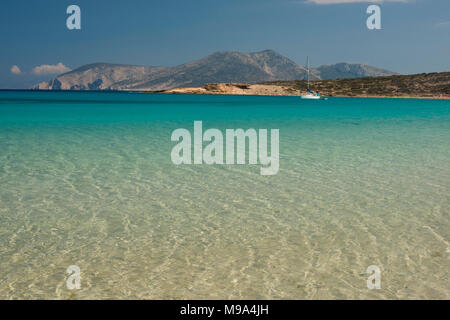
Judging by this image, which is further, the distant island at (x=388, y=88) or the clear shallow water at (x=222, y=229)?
the distant island at (x=388, y=88)

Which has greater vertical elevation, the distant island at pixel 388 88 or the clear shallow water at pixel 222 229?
the distant island at pixel 388 88

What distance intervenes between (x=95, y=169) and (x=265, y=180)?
18.8 ft

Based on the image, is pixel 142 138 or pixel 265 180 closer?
pixel 265 180

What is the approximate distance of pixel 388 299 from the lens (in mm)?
5266

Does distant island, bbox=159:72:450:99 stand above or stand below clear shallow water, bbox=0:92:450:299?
above

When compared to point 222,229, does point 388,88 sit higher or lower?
higher

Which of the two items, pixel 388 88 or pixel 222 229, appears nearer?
pixel 222 229

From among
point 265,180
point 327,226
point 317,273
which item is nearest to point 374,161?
point 265,180

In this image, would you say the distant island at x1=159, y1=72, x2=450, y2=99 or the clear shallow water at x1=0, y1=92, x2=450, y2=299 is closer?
the clear shallow water at x1=0, y1=92, x2=450, y2=299
